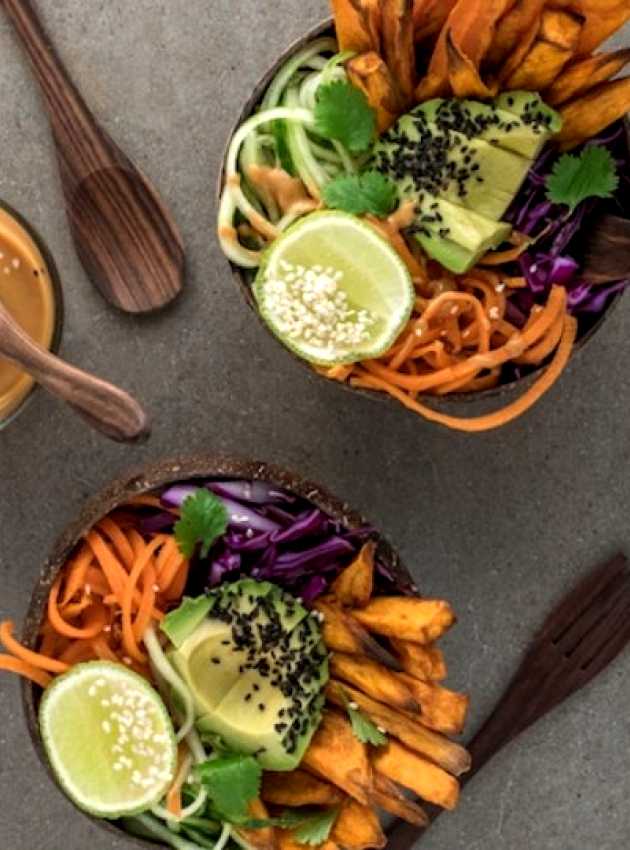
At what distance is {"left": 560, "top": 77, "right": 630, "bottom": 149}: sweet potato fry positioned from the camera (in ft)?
4.16

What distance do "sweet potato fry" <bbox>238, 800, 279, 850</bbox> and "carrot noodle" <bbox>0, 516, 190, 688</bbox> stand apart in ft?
0.52

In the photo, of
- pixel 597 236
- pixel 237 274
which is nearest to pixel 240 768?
pixel 237 274

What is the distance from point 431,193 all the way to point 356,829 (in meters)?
0.57

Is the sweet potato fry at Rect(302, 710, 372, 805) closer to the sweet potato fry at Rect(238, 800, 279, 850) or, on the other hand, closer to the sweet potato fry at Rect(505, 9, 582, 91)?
the sweet potato fry at Rect(238, 800, 279, 850)

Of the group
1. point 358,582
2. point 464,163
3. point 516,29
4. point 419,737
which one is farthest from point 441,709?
point 516,29

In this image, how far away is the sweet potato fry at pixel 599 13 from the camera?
4.00ft

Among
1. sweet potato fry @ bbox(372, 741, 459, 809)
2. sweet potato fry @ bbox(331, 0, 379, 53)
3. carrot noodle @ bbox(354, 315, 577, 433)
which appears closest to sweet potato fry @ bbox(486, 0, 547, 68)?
sweet potato fry @ bbox(331, 0, 379, 53)

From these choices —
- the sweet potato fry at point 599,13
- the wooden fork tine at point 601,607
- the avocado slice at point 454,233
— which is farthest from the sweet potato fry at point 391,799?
the sweet potato fry at point 599,13

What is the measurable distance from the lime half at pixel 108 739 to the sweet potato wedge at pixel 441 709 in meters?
0.22

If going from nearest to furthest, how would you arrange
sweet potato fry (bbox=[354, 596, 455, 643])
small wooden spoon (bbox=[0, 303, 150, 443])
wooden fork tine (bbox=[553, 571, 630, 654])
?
small wooden spoon (bbox=[0, 303, 150, 443])
sweet potato fry (bbox=[354, 596, 455, 643])
wooden fork tine (bbox=[553, 571, 630, 654])

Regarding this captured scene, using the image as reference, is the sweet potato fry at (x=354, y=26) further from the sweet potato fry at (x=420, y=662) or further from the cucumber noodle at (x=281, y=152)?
the sweet potato fry at (x=420, y=662)

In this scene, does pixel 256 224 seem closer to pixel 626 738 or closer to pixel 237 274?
pixel 237 274

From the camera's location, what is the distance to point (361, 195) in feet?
4.18

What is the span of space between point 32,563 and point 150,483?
259 mm
